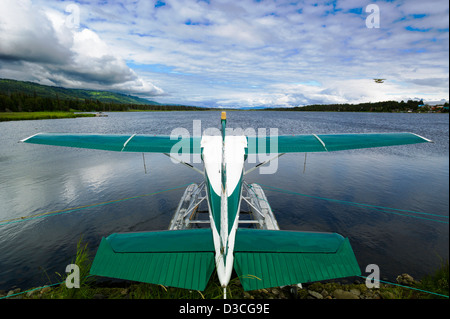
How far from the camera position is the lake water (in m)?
5.88

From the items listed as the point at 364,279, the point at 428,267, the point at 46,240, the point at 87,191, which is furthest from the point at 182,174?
the point at 428,267

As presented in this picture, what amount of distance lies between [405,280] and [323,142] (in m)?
4.24

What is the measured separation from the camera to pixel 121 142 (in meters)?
6.59

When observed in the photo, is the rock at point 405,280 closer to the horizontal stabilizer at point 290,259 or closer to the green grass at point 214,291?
the green grass at point 214,291

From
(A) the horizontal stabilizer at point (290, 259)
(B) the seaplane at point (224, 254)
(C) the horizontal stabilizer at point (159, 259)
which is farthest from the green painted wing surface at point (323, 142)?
(C) the horizontal stabilizer at point (159, 259)

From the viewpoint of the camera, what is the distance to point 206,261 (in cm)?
322

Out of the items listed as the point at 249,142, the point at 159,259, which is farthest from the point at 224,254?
the point at 249,142

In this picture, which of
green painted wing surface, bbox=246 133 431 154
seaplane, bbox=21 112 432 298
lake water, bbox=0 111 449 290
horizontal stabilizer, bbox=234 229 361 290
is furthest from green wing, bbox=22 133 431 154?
horizontal stabilizer, bbox=234 229 361 290

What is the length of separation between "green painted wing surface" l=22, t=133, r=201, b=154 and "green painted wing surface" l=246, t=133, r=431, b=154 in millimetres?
2262

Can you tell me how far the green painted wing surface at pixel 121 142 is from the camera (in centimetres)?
645

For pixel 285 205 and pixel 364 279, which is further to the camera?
pixel 285 205
